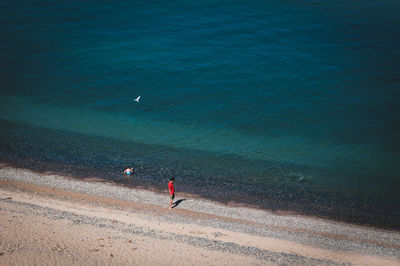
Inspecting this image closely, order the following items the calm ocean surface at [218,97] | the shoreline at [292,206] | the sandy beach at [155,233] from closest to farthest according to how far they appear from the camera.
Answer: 1. the sandy beach at [155,233]
2. the shoreline at [292,206]
3. the calm ocean surface at [218,97]

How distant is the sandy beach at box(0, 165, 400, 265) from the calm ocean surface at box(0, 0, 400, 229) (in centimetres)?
209

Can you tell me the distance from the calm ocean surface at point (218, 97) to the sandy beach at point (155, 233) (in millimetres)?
2092

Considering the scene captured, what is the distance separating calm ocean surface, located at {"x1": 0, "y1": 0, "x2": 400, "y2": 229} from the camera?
23.6 m

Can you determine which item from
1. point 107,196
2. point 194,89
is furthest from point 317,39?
point 107,196

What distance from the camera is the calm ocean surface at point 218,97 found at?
23609 millimetres

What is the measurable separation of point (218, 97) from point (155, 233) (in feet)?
63.2

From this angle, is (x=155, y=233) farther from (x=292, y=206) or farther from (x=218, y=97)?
(x=218, y=97)

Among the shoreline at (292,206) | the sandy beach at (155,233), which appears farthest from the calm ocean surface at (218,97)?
the sandy beach at (155,233)

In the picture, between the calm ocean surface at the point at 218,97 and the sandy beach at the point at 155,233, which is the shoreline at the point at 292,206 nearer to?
the calm ocean surface at the point at 218,97

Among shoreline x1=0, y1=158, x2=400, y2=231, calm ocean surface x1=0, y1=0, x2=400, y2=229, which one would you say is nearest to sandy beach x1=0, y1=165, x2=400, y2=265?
shoreline x1=0, y1=158, x2=400, y2=231

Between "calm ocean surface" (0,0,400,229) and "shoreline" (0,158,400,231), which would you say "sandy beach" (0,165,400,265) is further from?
"calm ocean surface" (0,0,400,229)

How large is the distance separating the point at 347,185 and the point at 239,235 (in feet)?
34.0

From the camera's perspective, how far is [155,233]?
54.7ft

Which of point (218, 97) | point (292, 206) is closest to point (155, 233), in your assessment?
point (292, 206)
